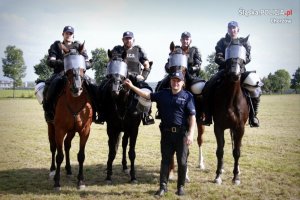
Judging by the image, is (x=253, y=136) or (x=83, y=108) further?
(x=253, y=136)

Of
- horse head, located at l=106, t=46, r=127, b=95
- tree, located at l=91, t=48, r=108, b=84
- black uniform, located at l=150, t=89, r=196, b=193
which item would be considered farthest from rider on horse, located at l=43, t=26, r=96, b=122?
tree, located at l=91, t=48, r=108, b=84

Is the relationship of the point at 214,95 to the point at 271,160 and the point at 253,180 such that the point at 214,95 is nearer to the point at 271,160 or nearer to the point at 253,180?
the point at 253,180

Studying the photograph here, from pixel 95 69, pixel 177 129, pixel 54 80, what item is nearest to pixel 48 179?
pixel 54 80

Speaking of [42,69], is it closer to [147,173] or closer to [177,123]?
[147,173]

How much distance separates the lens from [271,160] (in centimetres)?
992

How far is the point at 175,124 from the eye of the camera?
6.25 m

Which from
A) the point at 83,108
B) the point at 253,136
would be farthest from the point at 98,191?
the point at 253,136

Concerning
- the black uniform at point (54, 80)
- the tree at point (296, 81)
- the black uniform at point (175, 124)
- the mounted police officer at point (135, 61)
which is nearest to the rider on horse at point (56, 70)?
the black uniform at point (54, 80)

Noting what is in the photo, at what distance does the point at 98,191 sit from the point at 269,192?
4079mm

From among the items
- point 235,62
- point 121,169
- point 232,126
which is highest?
point 235,62

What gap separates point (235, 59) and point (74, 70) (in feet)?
12.2

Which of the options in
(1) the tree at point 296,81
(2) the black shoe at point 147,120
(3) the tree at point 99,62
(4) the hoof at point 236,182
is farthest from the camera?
(1) the tree at point 296,81

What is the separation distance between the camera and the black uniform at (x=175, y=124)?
629 cm

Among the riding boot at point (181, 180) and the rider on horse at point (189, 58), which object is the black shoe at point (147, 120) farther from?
the riding boot at point (181, 180)
